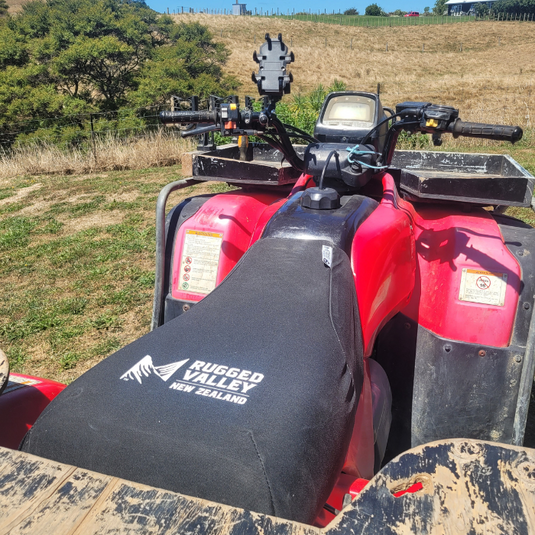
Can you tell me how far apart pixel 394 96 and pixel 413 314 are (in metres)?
27.5

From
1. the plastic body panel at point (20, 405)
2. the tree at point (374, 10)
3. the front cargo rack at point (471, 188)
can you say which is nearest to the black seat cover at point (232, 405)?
the plastic body panel at point (20, 405)

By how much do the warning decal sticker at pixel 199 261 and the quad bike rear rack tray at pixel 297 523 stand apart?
205 centimetres

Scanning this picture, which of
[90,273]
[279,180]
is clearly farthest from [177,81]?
[279,180]

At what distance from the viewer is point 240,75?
112 feet

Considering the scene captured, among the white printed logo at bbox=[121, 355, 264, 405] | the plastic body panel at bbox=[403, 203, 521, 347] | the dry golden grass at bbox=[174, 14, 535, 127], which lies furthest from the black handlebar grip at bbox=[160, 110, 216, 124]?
the dry golden grass at bbox=[174, 14, 535, 127]

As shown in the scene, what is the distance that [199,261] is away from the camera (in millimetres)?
3164

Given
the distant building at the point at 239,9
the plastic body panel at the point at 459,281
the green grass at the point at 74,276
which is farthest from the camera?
the distant building at the point at 239,9

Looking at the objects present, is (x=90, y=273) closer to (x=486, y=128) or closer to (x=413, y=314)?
(x=413, y=314)

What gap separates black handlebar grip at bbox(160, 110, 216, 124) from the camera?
2.38 meters

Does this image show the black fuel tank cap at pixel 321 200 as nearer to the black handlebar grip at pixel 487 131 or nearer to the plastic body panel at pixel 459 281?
the black handlebar grip at pixel 487 131

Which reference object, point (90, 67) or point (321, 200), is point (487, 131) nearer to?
point (321, 200)

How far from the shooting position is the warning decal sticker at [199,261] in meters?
3.13

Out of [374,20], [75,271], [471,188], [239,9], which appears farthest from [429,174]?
[239,9]

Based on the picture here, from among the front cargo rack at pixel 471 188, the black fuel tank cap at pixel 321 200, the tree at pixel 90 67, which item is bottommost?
the front cargo rack at pixel 471 188
